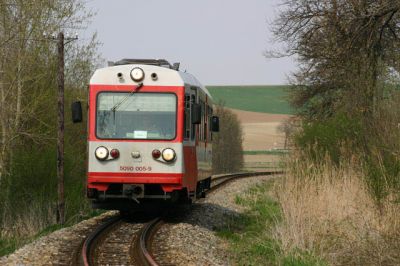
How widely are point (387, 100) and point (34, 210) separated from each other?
8685 mm

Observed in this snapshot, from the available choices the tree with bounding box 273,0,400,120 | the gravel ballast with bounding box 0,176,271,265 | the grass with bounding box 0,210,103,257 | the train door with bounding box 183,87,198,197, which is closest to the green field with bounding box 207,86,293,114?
the tree with bounding box 273,0,400,120

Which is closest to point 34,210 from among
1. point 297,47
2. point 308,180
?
point 308,180

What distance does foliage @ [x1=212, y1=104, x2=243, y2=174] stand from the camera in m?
65.3

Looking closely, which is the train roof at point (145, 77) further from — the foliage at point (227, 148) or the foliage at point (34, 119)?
the foliage at point (227, 148)

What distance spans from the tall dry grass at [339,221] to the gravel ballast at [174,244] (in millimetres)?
1201

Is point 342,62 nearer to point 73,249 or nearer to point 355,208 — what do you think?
point 355,208

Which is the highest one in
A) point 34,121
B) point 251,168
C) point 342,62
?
point 342,62

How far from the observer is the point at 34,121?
2239 centimetres

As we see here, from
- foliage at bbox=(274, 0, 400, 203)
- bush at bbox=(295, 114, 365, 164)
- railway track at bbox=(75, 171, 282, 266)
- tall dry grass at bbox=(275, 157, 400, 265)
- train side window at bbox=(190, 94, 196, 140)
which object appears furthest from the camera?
bush at bbox=(295, 114, 365, 164)

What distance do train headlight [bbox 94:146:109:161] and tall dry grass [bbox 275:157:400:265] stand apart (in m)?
3.31

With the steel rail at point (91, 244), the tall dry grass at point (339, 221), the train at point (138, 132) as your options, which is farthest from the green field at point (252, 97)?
the tall dry grass at point (339, 221)

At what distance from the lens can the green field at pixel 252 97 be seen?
106 meters

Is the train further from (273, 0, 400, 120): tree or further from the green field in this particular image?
the green field

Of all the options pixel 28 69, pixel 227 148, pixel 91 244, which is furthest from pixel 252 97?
pixel 91 244
